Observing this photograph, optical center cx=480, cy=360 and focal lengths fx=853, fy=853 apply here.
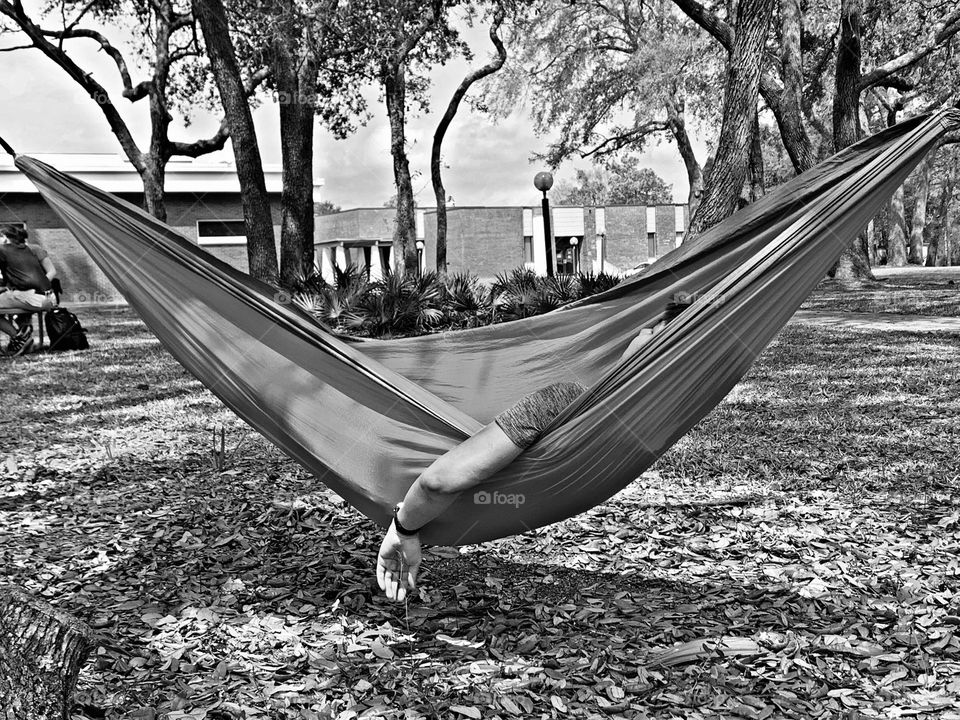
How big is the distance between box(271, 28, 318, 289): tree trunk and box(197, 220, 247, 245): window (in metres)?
14.5

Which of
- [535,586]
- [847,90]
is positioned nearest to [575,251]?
[847,90]

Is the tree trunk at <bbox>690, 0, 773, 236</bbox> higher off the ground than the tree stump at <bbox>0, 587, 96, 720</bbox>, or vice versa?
the tree trunk at <bbox>690, 0, 773, 236</bbox>

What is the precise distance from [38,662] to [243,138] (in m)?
8.85

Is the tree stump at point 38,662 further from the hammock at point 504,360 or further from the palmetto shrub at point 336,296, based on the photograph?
the palmetto shrub at point 336,296

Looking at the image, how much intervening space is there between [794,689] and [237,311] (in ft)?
5.92

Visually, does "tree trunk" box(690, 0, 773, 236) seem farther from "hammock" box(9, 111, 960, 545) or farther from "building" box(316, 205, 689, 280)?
"building" box(316, 205, 689, 280)

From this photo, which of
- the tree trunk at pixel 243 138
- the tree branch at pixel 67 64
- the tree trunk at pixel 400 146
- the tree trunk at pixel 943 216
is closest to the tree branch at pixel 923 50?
the tree trunk at pixel 400 146

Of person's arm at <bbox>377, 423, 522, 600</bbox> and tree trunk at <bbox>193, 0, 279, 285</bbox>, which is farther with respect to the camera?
tree trunk at <bbox>193, 0, 279, 285</bbox>

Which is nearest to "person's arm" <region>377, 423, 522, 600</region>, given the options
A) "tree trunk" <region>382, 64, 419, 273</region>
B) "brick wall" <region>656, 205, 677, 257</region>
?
"tree trunk" <region>382, 64, 419, 273</region>

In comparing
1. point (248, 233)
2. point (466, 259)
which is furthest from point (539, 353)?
point (466, 259)

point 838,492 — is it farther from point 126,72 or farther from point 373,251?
point 373,251

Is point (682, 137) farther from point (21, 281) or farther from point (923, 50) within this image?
point (21, 281)

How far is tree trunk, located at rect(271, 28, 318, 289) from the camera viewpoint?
33.4 feet

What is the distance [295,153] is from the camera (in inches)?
407
